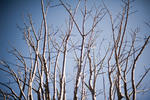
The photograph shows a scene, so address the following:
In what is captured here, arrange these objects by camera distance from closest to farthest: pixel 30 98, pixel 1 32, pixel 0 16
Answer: pixel 30 98 < pixel 0 16 < pixel 1 32

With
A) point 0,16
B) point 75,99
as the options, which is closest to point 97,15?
point 75,99

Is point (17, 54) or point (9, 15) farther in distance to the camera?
point (9, 15)

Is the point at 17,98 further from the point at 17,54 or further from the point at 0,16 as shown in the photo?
the point at 0,16

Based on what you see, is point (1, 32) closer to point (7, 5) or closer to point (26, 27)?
point (7, 5)

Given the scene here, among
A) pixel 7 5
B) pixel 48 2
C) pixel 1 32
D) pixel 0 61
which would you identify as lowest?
pixel 0 61

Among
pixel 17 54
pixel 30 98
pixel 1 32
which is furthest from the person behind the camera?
pixel 1 32

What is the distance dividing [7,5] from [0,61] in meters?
7.20

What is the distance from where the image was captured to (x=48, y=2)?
1774 millimetres

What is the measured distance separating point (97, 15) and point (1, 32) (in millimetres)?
7667

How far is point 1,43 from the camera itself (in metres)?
7.28

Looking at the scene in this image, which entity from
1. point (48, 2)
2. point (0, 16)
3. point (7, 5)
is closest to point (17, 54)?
point (48, 2)

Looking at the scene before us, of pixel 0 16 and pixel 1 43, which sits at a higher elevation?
pixel 0 16

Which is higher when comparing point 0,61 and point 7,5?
point 7,5

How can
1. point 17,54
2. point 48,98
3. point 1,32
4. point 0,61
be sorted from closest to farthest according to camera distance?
point 48,98 → point 0,61 → point 17,54 → point 1,32
